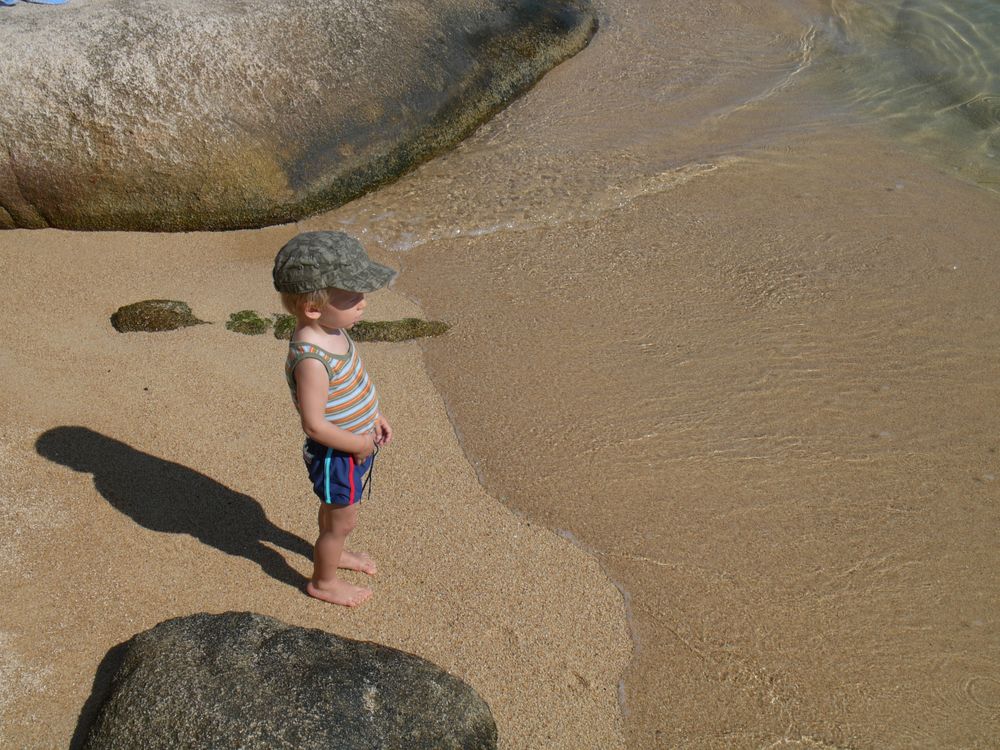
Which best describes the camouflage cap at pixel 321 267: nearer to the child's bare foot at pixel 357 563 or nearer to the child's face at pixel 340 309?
the child's face at pixel 340 309

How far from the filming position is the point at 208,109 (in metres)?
6.11

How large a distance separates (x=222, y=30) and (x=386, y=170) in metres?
1.38

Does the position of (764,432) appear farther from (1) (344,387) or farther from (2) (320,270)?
(2) (320,270)

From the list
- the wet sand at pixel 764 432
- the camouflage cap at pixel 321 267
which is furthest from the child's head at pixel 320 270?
the wet sand at pixel 764 432

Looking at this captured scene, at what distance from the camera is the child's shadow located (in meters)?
3.77

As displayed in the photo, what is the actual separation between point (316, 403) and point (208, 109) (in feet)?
12.3

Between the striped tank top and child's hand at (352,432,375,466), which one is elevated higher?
the striped tank top

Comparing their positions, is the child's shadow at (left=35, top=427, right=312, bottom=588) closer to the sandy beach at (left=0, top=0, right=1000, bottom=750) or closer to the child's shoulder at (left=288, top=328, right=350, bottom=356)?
the sandy beach at (left=0, top=0, right=1000, bottom=750)

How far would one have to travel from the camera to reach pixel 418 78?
699cm

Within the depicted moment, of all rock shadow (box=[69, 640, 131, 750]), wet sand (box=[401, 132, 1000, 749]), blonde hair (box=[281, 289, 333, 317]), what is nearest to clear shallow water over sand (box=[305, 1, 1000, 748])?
wet sand (box=[401, 132, 1000, 749])

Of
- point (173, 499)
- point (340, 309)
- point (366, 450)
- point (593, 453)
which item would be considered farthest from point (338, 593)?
point (593, 453)

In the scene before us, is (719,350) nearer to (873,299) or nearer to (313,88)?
(873,299)

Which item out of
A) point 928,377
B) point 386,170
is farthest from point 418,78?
point 928,377

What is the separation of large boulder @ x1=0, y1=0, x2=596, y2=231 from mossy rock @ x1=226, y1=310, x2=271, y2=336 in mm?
1153
